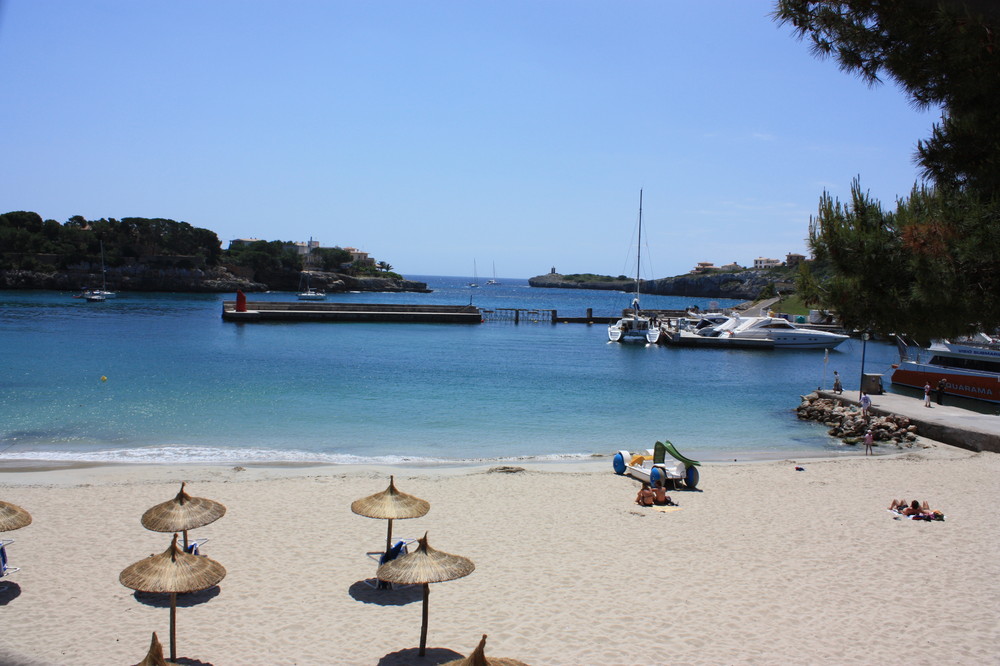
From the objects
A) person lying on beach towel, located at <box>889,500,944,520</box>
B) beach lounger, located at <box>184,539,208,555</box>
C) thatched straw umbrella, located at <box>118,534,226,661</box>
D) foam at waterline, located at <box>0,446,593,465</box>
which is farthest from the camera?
foam at waterline, located at <box>0,446,593,465</box>

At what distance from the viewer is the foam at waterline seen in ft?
55.7

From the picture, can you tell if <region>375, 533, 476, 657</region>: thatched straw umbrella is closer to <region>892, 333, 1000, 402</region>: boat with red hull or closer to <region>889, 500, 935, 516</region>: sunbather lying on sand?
<region>889, 500, 935, 516</region>: sunbather lying on sand

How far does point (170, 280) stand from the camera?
10825 cm

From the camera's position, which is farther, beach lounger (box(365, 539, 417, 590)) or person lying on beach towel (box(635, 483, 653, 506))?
person lying on beach towel (box(635, 483, 653, 506))

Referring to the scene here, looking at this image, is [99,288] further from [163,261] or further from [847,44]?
[847,44]

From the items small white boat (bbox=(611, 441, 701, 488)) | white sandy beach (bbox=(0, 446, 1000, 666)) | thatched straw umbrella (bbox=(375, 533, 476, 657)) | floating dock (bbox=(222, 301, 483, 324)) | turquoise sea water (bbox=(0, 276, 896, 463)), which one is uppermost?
floating dock (bbox=(222, 301, 483, 324))

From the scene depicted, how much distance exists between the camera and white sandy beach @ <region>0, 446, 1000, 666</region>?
7371 mm

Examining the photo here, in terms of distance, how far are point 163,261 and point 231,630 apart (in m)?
115

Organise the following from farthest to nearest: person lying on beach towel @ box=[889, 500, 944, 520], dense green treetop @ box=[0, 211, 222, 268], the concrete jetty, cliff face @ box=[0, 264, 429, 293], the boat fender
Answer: dense green treetop @ box=[0, 211, 222, 268], cliff face @ box=[0, 264, 429, 293], the concrete jetty, the boat fender, person lying on beach towel @ box=[889, 500, 944, 520]

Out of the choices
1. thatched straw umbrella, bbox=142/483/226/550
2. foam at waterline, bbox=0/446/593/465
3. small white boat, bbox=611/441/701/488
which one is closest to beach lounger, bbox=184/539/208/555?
thatched straw umbrella, bbox=142/483/226/550

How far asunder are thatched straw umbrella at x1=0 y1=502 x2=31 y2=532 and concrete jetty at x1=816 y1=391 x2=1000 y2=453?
21.5 m

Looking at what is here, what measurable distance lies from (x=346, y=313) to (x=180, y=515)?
58.4 meters

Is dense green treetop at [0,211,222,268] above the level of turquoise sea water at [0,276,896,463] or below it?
above

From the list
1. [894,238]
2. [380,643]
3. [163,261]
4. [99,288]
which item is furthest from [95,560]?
[163,261]
